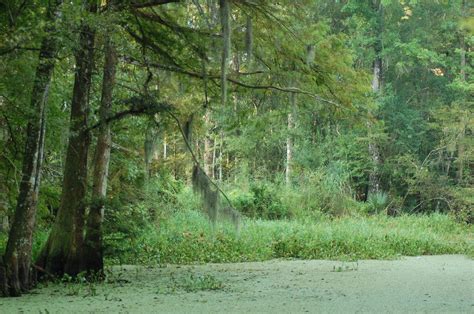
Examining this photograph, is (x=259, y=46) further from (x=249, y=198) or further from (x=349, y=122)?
(x=249, y=198)

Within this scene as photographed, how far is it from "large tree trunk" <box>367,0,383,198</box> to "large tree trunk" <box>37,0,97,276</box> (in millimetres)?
14254

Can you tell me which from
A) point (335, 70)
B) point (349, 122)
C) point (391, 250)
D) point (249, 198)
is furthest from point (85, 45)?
point (249, 198)

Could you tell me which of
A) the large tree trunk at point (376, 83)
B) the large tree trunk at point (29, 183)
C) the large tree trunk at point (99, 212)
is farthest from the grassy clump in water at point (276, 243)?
the large tree trunk at point (376, 83)

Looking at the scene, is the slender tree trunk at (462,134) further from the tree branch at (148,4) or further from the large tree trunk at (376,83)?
the tree branch at (148,4)

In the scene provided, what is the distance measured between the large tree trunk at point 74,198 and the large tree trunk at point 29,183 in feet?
2.81

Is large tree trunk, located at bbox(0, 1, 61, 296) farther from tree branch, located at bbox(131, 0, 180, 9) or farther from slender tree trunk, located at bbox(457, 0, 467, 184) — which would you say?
slender tree trunk, located at bbox(457, 0, 467, 184)

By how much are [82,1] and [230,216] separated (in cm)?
290

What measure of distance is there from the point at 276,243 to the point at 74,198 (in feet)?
14.9

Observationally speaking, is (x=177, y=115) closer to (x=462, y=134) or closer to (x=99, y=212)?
(x=99, y=212)

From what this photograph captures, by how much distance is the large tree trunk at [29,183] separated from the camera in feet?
20.3

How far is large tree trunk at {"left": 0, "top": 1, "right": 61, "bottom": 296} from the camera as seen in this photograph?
20.3 feet

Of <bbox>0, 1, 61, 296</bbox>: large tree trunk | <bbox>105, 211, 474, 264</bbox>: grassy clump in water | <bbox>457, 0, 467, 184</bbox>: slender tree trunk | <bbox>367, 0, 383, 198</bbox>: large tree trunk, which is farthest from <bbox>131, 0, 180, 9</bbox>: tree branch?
<bbox>367, 0, 383, 198</bbox>: large tree trunk

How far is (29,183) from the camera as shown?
6277 millimetres

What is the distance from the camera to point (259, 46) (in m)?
8.20
